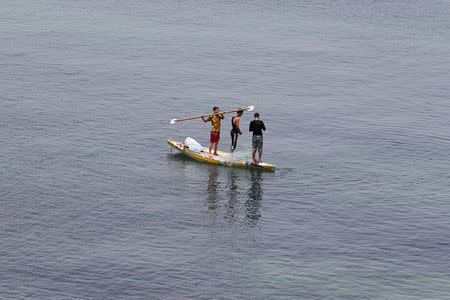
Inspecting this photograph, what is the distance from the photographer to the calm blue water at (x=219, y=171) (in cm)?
2672

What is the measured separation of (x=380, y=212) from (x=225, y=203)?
6.99 m

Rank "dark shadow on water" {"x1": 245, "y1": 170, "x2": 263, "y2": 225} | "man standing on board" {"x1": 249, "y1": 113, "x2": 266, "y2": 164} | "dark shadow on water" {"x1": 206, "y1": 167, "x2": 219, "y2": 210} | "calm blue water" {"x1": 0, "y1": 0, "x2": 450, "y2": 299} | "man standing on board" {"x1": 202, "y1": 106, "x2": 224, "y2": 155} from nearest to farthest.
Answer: "calm blue water" {"x1": 0, "y1": 0, "x2": 450, "y2": 299}
"dark shadow on water" {"x1": 245, "y1": 170, "x2": 263, "y2": 225}
"dark shadow on water" {"x1": 206, "y1": 167, "x2": 219, "y2": 210}
"man standing on board" {"x1": 249, "y1": 113, "x2": 266, "y2": 164}
"man standing on board" {"x1": 202, "y1": 106, "x2": 224, "y2": 155}

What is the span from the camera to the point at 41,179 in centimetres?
3522

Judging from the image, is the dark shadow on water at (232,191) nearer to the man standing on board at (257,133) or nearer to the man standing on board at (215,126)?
the man standing on board at (257,133)

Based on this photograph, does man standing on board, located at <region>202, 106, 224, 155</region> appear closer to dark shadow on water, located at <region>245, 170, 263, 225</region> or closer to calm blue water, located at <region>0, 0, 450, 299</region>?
calm blue water, located at <region>0, 0, 450, 299</region>

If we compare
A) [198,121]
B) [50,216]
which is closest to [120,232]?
[50,216]

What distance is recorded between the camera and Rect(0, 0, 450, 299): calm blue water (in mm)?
26719

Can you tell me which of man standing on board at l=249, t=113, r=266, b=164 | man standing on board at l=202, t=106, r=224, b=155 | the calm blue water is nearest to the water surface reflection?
the calm blue water

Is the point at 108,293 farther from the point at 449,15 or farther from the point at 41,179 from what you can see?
the point at 449,15

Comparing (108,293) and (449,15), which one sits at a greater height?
(449,15)

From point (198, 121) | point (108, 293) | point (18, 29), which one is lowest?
point (108, 293)

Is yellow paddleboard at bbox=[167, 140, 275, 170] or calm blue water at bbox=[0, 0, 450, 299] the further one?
yellow paddleboard at bbox=[167, 140, 275, 170]

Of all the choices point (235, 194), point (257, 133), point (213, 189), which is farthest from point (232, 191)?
point (257, 133)

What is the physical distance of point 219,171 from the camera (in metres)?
37.3
